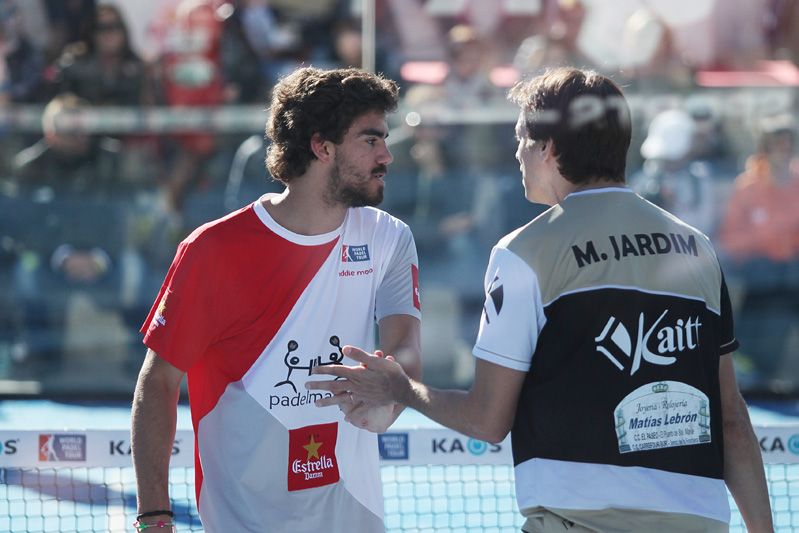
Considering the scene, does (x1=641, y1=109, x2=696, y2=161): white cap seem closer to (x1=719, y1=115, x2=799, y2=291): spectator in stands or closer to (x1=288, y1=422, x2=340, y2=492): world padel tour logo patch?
(x1=719, y1=115, x2=799, y2=291): spectator in stands

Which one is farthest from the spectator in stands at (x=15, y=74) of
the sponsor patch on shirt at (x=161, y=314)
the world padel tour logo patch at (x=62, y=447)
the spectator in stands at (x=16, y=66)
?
the sponsor patch on shirt at (x=161, y=314)

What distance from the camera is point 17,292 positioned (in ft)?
27.0

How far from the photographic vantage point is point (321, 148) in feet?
10.7

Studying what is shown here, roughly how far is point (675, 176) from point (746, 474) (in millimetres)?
5404

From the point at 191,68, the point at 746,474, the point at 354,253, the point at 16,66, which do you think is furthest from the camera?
the point at 191,68

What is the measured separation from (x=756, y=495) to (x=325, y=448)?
1187mm

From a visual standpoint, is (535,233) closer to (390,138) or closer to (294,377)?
(294,377)

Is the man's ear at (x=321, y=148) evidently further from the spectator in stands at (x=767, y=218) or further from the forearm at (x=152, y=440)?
the spectator in stands at (x=767, y=218)

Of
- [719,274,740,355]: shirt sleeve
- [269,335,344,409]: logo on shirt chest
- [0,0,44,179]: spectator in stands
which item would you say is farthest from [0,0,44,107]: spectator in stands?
[719,274,740,355]: shirt sleeve

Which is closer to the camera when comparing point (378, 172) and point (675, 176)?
point (378, 172)

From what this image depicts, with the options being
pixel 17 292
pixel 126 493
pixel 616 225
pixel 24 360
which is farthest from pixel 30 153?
pixel 616 225

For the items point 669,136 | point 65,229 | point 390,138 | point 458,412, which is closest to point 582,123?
point 458,412

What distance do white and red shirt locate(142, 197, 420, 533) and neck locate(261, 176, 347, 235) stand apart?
1.2 inches

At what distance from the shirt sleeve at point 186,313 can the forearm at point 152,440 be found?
96 mm
